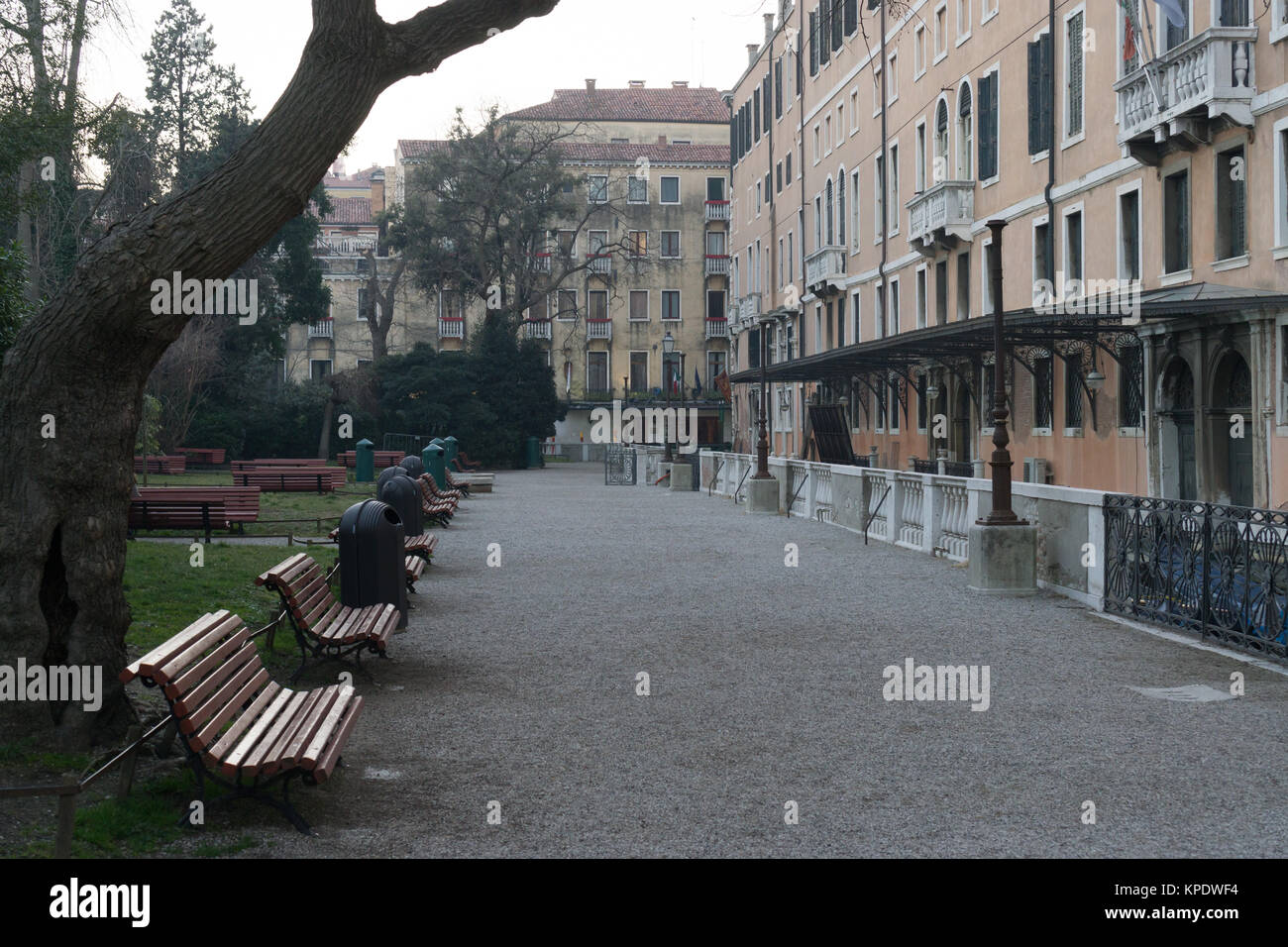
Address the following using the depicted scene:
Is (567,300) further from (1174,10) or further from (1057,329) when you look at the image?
(1174,10)

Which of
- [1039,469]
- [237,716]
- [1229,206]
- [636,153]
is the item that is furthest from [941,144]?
[636,153]

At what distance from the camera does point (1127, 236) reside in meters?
25.1

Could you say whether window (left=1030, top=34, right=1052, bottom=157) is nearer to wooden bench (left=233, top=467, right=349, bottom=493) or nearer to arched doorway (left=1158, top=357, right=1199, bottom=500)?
arched doorway (left=1158, top=357, right=1199, bottom=500)

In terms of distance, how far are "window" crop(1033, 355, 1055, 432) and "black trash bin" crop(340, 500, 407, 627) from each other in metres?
20.2

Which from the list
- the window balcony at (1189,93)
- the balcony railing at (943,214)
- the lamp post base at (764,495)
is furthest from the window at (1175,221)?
the balcony railing at (943,214)

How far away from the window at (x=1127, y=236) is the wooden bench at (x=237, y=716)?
20929mm

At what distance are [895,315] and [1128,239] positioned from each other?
15.3 meters

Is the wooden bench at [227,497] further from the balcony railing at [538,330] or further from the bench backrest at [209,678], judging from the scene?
the balcony railing at [538,330]

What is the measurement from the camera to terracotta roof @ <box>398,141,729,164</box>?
78.6 m

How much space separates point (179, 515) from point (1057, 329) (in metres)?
14.9

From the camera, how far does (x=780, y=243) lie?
5609 cm

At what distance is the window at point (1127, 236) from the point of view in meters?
24.9

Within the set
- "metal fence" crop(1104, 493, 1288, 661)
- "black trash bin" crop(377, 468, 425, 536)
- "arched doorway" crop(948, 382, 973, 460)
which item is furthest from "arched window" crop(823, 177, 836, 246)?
"metal fence" crop(1104, 493, 1288, 661)
